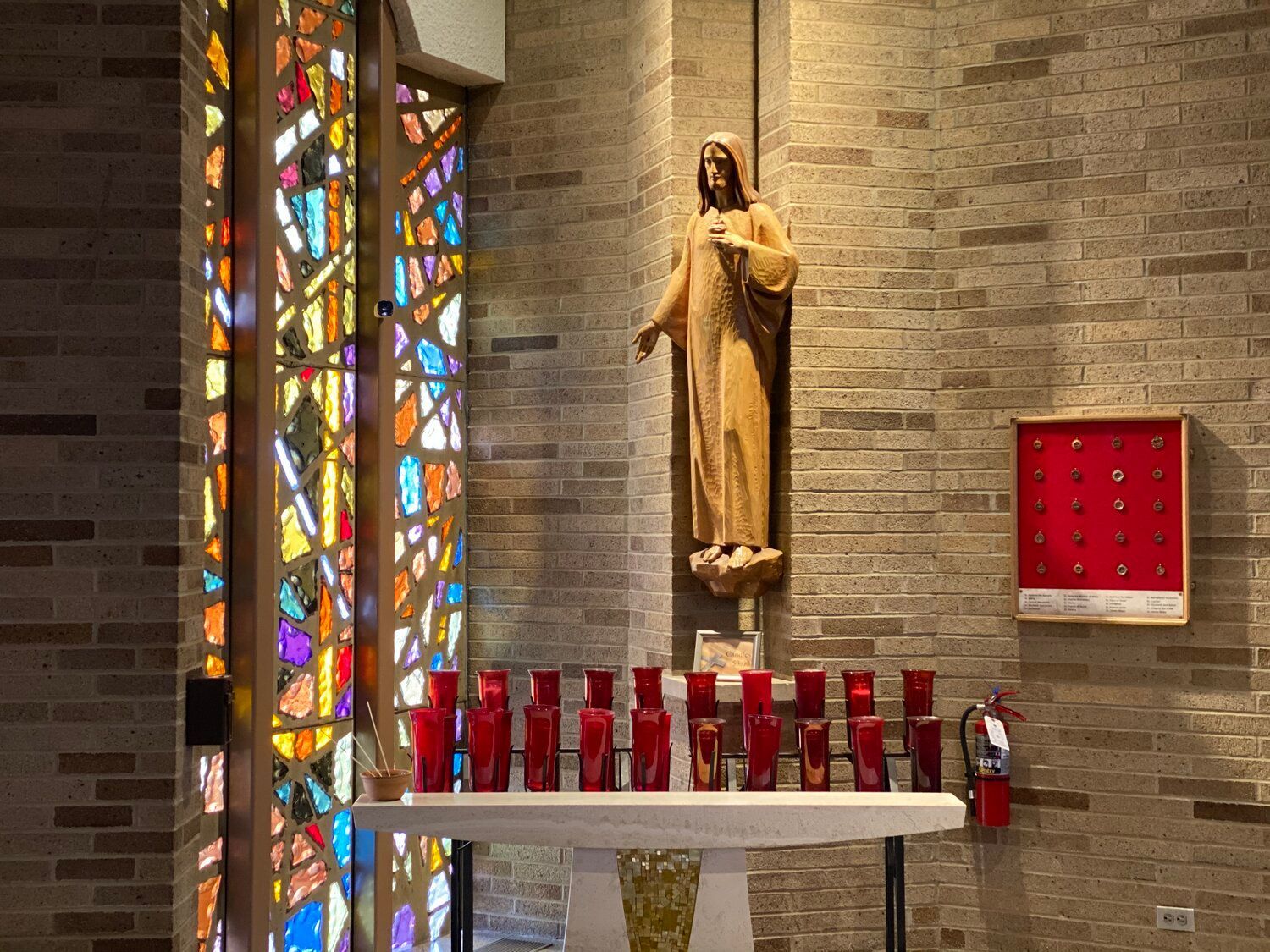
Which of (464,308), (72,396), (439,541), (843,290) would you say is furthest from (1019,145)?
(72,396)

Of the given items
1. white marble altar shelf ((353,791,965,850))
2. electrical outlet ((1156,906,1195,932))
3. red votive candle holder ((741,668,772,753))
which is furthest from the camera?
electrical outlet ((1156,906,1195,932))

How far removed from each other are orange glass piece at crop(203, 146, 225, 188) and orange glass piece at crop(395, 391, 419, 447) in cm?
143

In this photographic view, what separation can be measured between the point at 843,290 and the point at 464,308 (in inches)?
74.2

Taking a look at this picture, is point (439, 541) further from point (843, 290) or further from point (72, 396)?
point (72, 396)

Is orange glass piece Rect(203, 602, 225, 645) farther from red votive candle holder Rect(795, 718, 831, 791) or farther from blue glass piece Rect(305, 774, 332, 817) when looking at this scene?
red votive candle holder Rect(795, 718, 831, 791)

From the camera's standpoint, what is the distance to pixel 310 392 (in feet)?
15.8

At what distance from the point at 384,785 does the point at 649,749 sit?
672 millimetres

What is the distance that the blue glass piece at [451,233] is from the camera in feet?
19.0

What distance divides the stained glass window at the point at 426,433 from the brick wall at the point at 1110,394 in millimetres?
2166

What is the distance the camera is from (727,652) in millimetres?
4922

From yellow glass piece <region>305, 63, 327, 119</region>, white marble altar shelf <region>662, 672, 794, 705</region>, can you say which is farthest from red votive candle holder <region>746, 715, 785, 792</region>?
yellow glass piece <region>305, 63, 327, 119</region>

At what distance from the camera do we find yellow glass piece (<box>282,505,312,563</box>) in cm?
458

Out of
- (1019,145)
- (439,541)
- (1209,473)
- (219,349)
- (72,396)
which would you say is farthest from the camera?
(439,541)

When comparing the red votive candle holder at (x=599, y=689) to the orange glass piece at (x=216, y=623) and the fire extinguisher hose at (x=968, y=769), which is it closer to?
the orange glass piece at (x=216, y=623)
